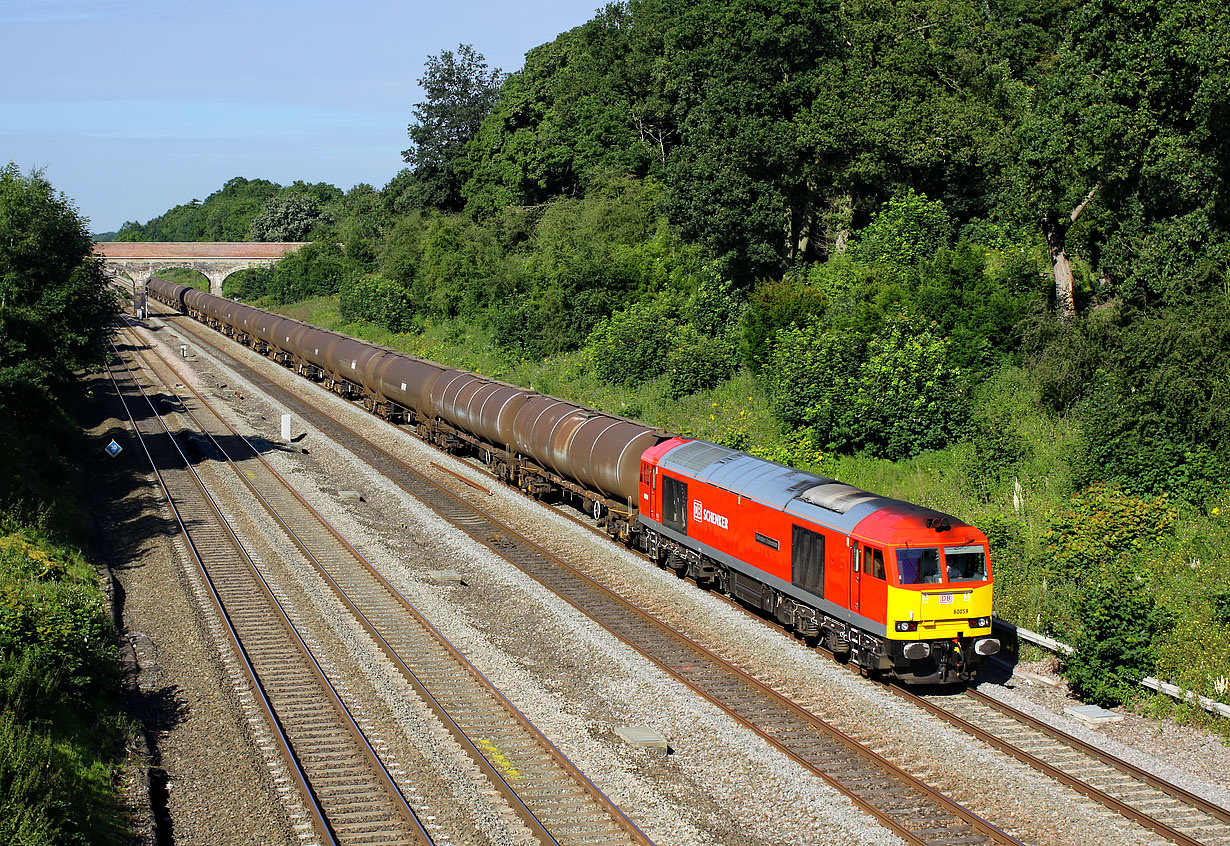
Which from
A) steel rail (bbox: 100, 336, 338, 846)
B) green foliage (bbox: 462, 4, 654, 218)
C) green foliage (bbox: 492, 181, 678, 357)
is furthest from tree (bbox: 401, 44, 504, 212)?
steel rail (bbox: 100, 336, 338, 846)

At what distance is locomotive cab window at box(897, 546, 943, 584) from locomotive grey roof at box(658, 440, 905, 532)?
3.64 feet

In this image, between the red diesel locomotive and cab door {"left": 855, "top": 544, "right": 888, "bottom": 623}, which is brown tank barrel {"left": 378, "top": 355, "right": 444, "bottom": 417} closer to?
the red diesel locomotive

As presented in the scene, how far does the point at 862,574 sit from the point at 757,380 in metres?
21.0

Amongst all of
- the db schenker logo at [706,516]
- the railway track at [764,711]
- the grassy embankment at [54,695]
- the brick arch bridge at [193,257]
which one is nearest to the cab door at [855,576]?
the railway track at [764,711]

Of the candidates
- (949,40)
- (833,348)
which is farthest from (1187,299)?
(949,40)

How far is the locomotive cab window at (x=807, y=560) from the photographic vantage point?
58.6 ft

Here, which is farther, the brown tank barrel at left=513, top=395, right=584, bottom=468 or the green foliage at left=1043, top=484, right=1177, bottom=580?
the brown tank barrel at left=513, top=395, right=584, bottom=468

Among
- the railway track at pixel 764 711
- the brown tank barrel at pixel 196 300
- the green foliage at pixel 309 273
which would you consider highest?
the green foliage at pixel 309 273

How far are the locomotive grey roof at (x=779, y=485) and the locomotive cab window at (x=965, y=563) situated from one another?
55.1 inches

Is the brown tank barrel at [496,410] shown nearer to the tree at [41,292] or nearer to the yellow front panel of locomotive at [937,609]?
the tree at [41,292]

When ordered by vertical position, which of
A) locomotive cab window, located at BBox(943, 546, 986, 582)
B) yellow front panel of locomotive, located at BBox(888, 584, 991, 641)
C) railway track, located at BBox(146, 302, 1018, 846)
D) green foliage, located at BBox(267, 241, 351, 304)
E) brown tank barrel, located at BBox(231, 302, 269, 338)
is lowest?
railway track, located at BBox(146, 302, 1018, 846)

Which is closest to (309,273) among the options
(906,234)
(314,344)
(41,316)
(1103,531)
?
(314,344)

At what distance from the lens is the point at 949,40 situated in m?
47.2

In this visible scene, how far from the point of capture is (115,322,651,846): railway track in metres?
12.6
